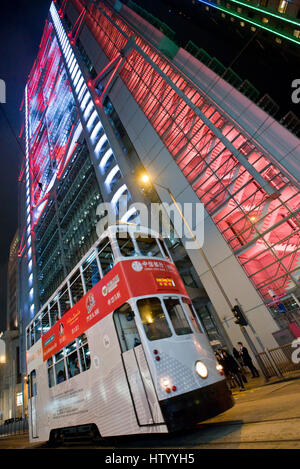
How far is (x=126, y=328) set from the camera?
18.7 feet

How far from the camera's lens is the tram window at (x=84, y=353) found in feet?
21.1

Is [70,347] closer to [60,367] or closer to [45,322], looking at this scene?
[60,367]

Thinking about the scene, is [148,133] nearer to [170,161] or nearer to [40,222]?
[170,161]

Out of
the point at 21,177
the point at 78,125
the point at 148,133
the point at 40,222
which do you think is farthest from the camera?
the point at 21,177

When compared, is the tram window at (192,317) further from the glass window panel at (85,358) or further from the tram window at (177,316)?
the glass window panel at (85,358)

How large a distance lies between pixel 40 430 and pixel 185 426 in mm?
7793

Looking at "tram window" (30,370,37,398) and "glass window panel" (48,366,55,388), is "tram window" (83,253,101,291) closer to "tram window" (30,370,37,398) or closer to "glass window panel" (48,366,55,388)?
"glass window panel" (48,366,55,388)

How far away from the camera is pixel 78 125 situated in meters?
36.5

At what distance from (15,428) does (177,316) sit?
98.0 feet

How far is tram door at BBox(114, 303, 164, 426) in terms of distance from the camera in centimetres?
463

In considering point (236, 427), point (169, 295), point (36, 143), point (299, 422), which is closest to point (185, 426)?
point (236, 427)

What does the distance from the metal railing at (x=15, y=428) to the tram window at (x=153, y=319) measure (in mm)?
27324

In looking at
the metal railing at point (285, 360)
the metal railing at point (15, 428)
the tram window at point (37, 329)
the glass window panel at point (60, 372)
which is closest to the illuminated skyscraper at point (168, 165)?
the metal railing at point (285, 360)

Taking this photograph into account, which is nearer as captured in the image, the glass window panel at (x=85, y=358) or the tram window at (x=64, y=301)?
the glass window panel at (x=85, y=358)
